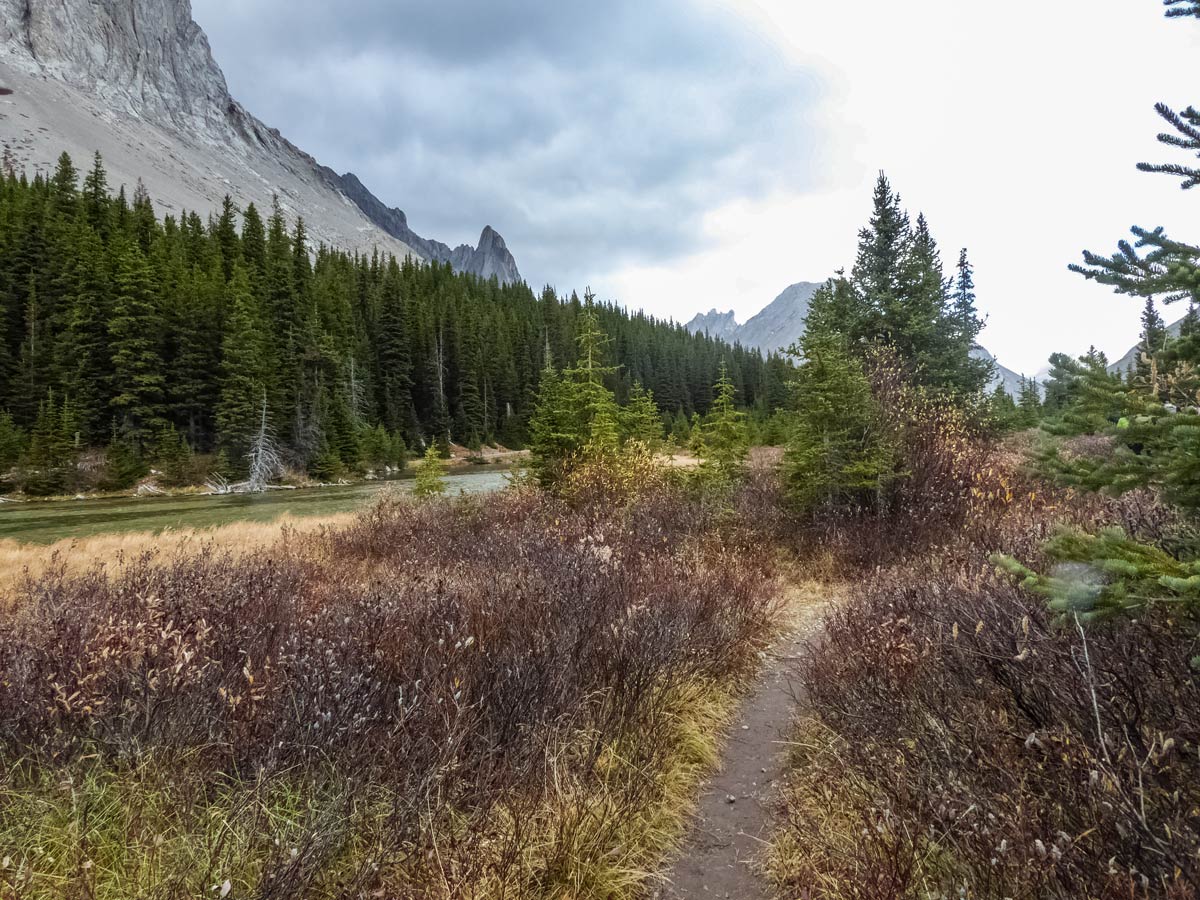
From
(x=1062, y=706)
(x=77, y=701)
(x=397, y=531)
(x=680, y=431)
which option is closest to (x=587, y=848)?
(x=1062, y=706)

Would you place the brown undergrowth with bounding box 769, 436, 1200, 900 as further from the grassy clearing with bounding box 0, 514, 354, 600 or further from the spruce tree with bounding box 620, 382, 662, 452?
the spruce tree with bounding box 620, 382, 662, 452

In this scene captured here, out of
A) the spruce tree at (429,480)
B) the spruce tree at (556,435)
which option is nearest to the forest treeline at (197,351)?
the spruce tree at (556,435)

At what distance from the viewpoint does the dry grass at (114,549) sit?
9234 mm

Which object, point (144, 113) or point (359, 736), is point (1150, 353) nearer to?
point (359, 736)

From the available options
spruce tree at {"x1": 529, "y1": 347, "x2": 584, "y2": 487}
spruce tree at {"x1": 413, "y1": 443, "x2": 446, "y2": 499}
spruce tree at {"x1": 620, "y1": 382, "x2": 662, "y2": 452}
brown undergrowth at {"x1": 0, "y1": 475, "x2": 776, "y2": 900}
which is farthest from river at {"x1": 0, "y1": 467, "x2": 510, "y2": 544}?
brown undergrowth at {"x1": 0, "y1": 475, "x2": 776, "y2": 900}

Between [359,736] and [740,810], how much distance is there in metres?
2.28

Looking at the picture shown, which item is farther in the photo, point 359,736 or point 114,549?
point 114,549

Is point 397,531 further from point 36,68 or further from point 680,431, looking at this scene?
point 36,68

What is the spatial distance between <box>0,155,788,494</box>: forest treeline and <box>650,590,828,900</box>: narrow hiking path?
57.5 feet

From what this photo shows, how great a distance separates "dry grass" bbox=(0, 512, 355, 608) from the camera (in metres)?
9.23

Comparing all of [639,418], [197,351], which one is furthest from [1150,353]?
[197,351]

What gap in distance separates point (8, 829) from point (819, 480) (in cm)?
957

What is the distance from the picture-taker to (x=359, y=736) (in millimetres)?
2883

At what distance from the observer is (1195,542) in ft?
8.57
